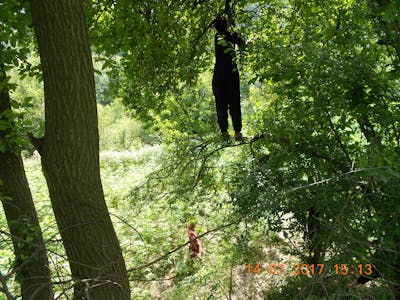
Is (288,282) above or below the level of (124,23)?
below

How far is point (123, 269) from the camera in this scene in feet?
8.49

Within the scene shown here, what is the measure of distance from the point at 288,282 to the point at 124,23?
13.3 feet

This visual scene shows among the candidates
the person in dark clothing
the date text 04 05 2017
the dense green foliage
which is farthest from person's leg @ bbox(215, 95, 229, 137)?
the date text 04 05 2017

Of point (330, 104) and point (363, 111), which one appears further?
point (330, 104)

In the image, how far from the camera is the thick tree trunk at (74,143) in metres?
2.34

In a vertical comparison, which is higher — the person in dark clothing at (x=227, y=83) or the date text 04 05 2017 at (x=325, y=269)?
the person in dark clothing at (x=227, y=83)

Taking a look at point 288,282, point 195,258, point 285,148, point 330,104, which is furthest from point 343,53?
point 195,258

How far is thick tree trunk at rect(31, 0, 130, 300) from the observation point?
7.68ft

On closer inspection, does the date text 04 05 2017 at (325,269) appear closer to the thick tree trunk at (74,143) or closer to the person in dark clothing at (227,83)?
the thick tree trunk at (74,143)

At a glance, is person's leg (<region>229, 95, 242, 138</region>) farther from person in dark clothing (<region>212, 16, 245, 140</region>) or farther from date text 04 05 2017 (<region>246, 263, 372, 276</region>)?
date text 04 05 2017 (<region>246, 263, 372, 276</region>)

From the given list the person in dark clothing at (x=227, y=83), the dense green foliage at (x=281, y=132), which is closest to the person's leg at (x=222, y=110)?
the person in dark clothing at (x=227, y=83)

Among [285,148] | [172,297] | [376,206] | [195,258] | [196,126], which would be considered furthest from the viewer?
[195,258]

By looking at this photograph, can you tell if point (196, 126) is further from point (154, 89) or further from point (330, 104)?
point (330, 104)

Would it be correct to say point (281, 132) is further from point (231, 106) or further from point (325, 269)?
point (325, 269)
